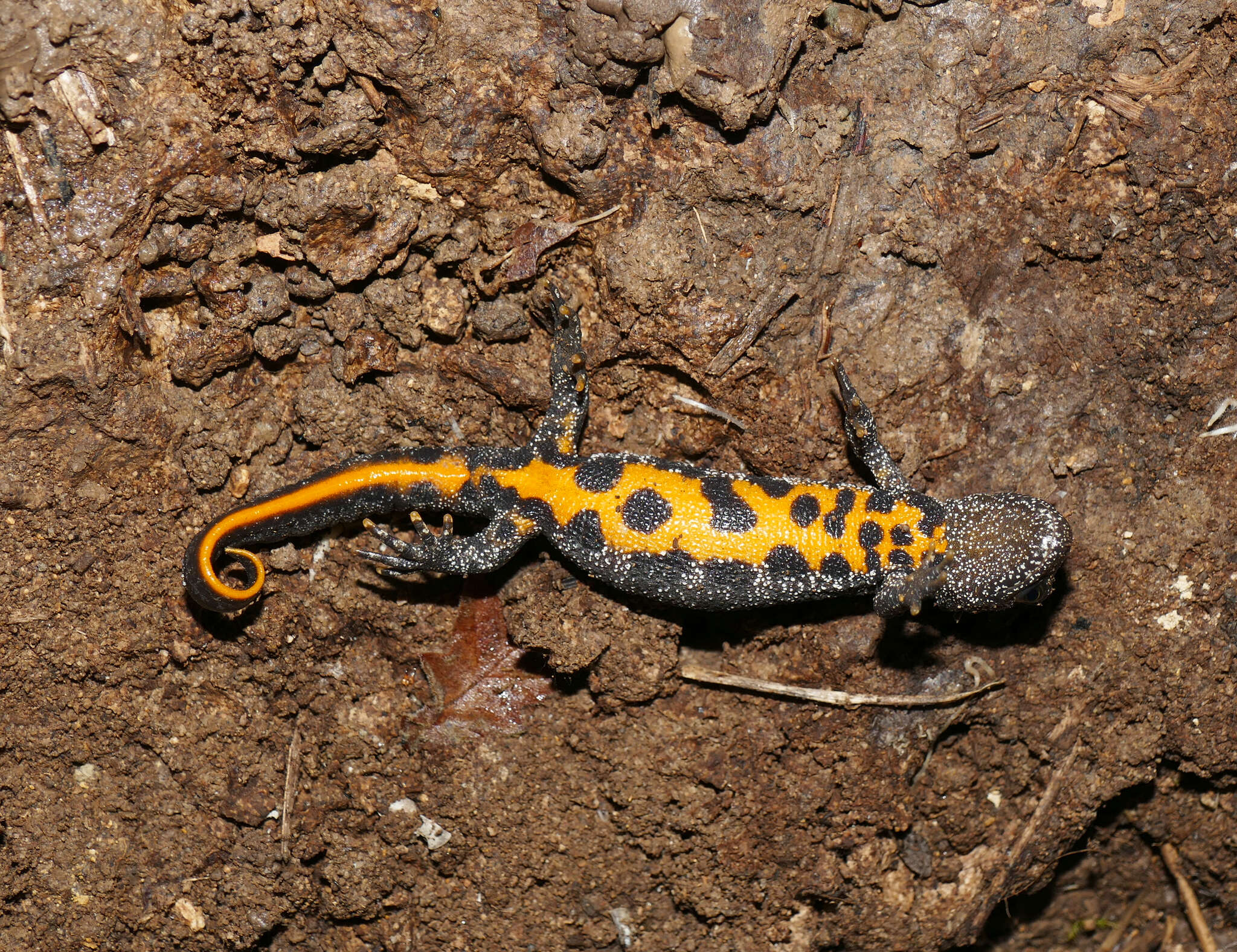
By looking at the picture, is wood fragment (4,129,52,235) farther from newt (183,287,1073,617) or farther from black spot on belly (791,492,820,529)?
black spot on belly (791,492,820,529)

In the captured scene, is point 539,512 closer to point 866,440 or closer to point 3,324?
point 866,440

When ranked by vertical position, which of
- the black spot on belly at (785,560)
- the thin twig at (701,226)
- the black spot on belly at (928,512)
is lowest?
the black spot on belly at (785,560)

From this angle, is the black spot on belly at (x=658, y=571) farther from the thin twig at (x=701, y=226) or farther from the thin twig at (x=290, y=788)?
the thin twig at (x=290, y=788)

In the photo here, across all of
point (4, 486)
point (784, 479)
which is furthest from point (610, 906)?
point (4, 486)

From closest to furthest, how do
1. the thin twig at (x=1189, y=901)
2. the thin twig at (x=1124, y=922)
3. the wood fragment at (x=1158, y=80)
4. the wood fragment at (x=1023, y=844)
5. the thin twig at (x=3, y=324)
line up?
the thin twig at (x=3, y=324)
the wood fragment at (x=1158, y=80)
the wood fragment at (x=1023, y=844)
the thin twig at (x=1189, y=901)
the thin twig at (x=1124, y=922)

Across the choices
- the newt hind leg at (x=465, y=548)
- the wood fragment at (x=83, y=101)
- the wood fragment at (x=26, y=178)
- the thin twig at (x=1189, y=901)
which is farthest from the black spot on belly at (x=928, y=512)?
the wood fragment at (x=26, y=178)

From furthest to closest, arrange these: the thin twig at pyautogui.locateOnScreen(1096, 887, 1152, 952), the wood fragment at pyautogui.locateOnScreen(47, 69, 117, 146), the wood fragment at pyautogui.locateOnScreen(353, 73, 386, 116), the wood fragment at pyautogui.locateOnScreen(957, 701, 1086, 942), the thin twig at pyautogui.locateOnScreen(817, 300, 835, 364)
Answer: the thin twig at pyautogui.locateOnScreen(1096, 887, 1152, 952) < the wood fragment at pyautogui.locateOnScreen(957, 701, 1086, 942) < the thin twig at pyautogui.locateOnScreen(817, 300, 835, 364) < the wood fragment at pyautogui.locateOnScreen(353, 73, 386, 116) < the wood fragment at pyautogui.locateOnScreen(47, 69, 117, 146)

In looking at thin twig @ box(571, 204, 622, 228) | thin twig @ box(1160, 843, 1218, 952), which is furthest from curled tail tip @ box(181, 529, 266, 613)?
thin twig @ box(1160, 843, 1218, 952)
